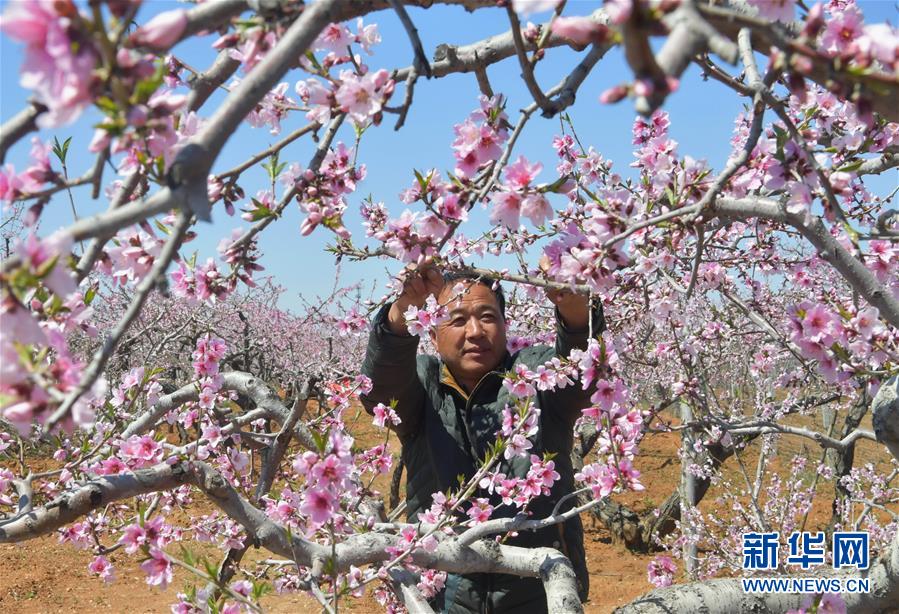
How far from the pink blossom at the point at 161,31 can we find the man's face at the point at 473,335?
85.6 inches

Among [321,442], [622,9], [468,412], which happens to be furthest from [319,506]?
[622,9]

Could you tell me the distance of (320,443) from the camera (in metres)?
1.69

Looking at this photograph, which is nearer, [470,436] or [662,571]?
[470,436]

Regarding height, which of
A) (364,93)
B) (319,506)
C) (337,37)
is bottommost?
Result: (319,506)

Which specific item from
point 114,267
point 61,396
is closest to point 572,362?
point 114,267

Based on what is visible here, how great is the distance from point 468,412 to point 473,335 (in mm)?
359

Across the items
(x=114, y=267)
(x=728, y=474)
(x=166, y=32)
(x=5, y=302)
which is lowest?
(x=728, y=474)

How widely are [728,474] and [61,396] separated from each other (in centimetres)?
1230

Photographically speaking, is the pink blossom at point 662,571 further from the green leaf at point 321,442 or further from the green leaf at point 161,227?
the green leaf at point 161,227

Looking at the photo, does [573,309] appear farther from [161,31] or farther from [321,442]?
[161,31]

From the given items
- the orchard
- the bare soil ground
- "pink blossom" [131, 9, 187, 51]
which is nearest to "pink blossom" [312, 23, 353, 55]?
the orchard

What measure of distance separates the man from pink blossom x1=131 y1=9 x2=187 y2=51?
1.80m

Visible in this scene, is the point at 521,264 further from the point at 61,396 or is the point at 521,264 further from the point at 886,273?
the point at 61,396

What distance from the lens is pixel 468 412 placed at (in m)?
3.06
